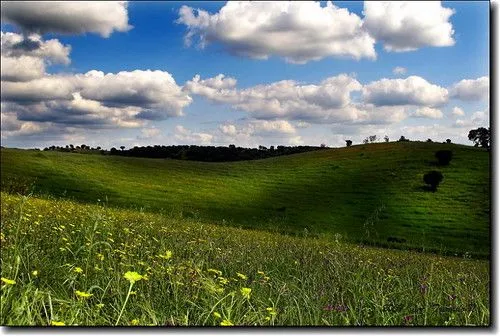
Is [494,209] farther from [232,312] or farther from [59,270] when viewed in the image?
[59,270]

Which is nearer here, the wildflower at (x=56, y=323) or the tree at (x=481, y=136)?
the wildflower at (x=56, y=323)

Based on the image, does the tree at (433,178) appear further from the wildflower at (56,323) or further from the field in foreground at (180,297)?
the wildflower at (56,323)

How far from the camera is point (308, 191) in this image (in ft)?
95.6

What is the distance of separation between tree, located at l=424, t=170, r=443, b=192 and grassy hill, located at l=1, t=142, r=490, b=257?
648 mm

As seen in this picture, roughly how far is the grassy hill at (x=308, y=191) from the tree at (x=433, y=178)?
0.65 metres

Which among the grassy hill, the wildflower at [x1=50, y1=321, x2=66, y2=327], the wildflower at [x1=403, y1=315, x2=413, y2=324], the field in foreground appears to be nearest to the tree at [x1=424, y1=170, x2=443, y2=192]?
the grassy hill

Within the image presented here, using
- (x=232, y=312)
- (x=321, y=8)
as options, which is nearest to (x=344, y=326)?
(x=232, y=312)

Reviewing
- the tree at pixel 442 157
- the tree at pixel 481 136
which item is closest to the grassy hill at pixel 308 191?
the tree at pixel 442 157

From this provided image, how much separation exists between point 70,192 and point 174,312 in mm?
21202

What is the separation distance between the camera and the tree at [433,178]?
32.5 meters

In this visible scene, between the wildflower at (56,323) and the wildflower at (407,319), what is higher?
the wildflower at (56,323)

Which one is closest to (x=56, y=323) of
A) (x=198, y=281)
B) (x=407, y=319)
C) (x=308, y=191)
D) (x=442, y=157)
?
(x=198, y=281)

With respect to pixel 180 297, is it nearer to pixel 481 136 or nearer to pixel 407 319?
pixel 407 319

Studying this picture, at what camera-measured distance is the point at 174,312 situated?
4531 mm
